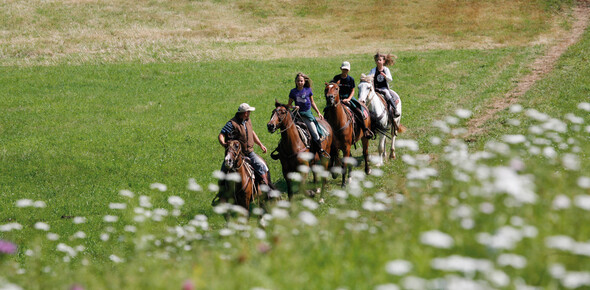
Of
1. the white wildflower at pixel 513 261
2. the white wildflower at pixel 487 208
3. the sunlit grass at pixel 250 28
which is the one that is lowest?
the sunlit grass at pixel 250 28

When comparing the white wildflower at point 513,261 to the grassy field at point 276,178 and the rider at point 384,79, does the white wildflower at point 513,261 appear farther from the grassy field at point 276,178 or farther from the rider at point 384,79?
the rider at point 384,79

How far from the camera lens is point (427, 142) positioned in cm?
1950

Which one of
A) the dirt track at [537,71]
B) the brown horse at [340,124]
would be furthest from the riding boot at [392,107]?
the dirt track at [537,71]

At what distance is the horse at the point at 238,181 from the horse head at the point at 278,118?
3.22 ft

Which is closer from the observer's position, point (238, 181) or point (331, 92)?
point (238, 181)

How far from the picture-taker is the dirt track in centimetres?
2228

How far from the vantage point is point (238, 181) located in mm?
11352

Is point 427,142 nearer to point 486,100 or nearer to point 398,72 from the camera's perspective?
point 486,100

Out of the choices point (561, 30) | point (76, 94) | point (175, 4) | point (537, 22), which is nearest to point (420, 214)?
point (76, 94)

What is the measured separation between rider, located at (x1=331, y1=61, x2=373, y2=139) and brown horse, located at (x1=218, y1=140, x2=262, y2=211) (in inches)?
188

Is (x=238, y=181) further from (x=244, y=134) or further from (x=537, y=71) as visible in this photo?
(x=537, y=71)

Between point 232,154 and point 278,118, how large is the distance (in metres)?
2.20

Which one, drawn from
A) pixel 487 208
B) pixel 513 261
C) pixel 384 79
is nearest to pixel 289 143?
pixel 384 79

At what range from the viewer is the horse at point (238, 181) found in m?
11.4
